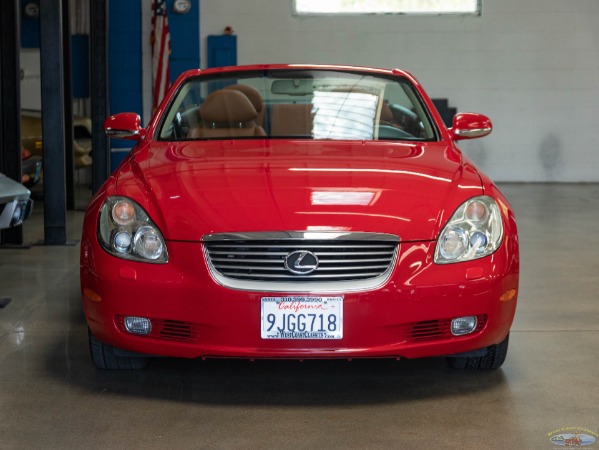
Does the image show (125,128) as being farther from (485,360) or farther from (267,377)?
(485,360)

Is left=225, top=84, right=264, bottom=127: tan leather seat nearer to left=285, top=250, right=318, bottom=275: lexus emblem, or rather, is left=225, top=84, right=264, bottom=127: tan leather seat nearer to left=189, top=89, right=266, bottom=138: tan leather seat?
left=189, top=89, right=266, bottom=138: tan leather seat

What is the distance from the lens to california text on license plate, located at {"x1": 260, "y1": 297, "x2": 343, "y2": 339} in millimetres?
2908

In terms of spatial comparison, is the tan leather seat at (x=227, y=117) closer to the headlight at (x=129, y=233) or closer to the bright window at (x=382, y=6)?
the headlight at (x=129, y=233)

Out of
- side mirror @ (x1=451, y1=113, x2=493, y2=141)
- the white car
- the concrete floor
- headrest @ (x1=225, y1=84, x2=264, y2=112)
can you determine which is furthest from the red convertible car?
the white car

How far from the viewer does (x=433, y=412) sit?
3023 millimetres

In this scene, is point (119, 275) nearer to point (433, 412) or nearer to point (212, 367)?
point (212, 367)

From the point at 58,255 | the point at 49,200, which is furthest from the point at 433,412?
the point at 49,200

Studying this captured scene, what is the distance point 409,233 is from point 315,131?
3.50 feet

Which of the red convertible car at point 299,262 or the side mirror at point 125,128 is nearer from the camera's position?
the red convertible car at point 299,262

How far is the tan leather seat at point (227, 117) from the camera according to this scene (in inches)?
160

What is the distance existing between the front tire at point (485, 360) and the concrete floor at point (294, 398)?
1.3 inches

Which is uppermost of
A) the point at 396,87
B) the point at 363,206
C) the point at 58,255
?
the point at 396,87

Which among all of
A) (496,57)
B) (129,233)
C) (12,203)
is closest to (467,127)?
(129,233)

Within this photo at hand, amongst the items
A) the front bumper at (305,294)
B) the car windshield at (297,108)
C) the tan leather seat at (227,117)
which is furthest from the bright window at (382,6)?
the front bumper at (305,294)
